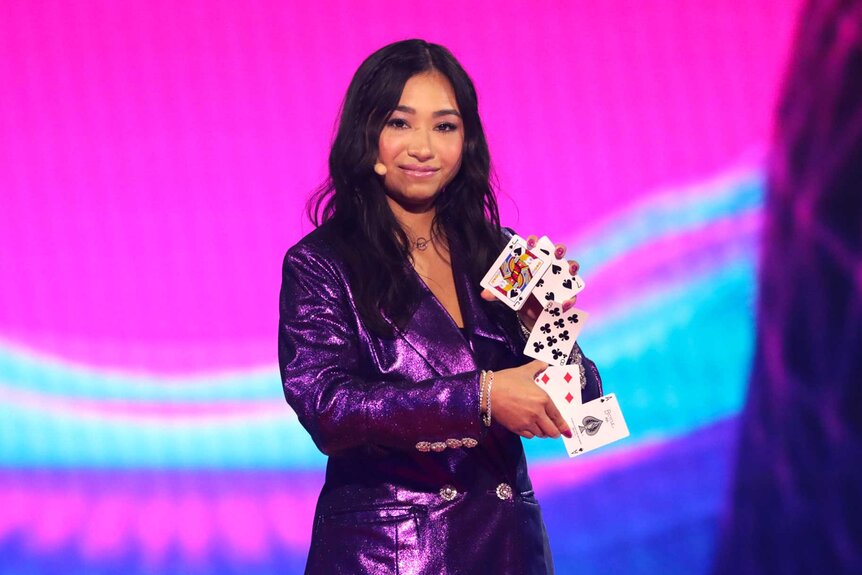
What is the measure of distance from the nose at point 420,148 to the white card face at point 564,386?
42 cm

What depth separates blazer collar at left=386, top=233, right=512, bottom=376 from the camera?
66.5 inches

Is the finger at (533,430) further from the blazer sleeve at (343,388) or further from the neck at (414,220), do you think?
the neck at (414,220)

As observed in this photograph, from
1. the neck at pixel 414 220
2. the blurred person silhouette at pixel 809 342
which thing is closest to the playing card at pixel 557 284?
the neck at pixel 414 220

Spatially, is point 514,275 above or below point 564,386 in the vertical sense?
above

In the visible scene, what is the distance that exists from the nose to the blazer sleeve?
24cm

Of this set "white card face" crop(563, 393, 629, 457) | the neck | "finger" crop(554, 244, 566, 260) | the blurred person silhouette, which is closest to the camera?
"white card face" crop(563, 393, 629, 457)

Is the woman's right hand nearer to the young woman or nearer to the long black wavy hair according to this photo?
the young woman

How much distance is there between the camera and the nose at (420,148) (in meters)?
1.81

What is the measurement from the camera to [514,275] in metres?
1.74

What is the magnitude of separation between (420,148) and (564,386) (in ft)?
1.50

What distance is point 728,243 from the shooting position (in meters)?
3.59

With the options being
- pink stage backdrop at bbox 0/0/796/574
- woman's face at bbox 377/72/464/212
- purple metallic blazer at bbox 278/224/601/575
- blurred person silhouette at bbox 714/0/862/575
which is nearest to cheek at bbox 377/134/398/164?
woman's face at bbox 377/72/464/212

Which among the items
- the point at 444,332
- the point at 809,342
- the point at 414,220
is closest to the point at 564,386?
the point at 444,332

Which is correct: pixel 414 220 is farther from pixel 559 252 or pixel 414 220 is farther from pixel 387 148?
pixel 559 252
